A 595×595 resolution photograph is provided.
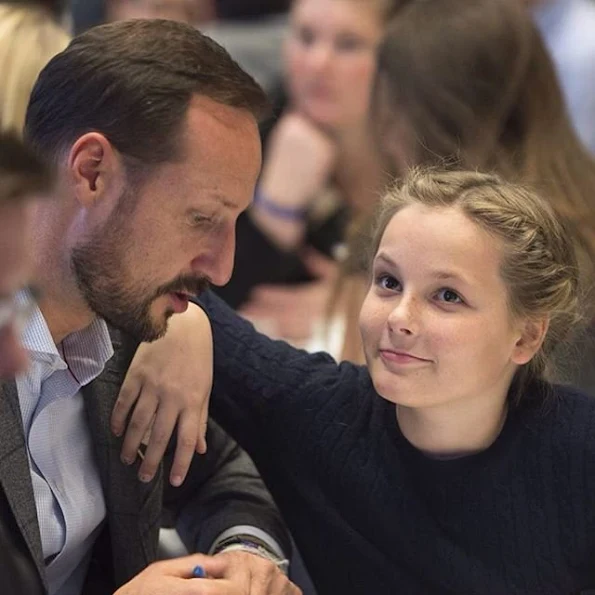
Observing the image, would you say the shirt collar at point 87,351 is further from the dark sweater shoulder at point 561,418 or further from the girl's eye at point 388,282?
the dark sweater shoulder at point 561,418

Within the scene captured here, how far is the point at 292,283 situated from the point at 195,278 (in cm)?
134

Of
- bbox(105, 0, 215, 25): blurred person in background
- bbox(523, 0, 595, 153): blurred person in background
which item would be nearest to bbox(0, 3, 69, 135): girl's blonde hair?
bbox(105, 0, 215, 25): blurred person in background

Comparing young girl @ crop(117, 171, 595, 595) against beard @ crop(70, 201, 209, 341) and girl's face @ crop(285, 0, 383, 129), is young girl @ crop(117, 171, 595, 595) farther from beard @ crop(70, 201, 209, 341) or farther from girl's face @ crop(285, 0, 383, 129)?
girl's face @ crop(285, 0, 383, 129)

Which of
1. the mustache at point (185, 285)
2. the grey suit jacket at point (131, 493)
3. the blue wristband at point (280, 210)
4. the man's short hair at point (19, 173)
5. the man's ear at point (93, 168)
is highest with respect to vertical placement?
the man's short hair at point (19, 173)

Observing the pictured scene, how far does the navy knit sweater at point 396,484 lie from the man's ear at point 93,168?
29cm

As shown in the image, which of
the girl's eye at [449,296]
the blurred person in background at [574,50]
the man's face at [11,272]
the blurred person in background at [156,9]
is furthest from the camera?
the blurred person in background at [156,9]

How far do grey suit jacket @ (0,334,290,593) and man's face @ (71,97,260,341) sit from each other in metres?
0.12

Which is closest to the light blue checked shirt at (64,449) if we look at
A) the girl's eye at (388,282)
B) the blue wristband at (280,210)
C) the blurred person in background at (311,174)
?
the girl's eye at (388,282)

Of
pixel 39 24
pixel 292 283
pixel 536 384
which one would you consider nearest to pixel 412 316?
pixel 536 384

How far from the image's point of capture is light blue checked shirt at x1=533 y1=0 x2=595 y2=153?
3023 mm

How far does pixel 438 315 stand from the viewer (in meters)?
1.34

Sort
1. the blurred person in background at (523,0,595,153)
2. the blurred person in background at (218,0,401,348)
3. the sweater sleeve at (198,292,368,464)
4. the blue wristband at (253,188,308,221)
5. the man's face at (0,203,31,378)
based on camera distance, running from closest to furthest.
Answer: the man's face at (0,203,31,378)
the sweater sleeve at (198,292,368,464)
the blurred person in background at (218,0,401,348)
the blue wristband at (253,188,308,221)
the blurred person in background at (523,0,595,153)

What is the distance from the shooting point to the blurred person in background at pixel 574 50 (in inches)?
119

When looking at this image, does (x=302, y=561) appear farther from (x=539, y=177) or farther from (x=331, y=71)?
(x=331, y=71)
